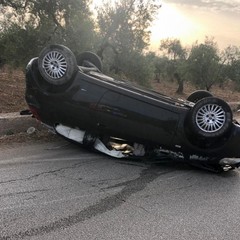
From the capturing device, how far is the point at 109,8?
54.2 ft

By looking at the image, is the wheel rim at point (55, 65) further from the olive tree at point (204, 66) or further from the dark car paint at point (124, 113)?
the olive tree at point (204, 66)

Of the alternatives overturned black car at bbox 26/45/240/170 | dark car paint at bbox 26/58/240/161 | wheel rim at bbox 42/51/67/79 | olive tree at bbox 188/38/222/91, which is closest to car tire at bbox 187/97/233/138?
overturned black car at bbox 26/45/240/170

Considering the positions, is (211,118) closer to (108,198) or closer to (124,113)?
(124,113)

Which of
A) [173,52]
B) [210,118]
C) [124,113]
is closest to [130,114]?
[124,113]

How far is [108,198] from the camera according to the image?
525cm

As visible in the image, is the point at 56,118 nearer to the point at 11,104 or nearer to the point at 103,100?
the point at 103,100

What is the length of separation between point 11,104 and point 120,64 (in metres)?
5.14

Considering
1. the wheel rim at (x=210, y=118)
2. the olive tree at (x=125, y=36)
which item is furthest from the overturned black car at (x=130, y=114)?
the olive tree at (x=125, y=36)

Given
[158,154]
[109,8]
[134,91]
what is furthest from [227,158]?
[109,8]

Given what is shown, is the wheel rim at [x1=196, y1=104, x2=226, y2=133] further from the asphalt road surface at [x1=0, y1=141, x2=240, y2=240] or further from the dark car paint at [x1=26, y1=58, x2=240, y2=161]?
the asphalt road surface at [x1=0, y1=141, x2=240, y2=240]

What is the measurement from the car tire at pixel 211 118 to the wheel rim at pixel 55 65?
2.19 meters

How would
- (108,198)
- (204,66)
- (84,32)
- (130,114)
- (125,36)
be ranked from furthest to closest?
(204,66)
(125,36)
(84,32)
(130,114)
(108,198)

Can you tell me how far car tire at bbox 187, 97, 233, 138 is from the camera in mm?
6443

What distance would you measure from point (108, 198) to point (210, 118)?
86.4 inches
